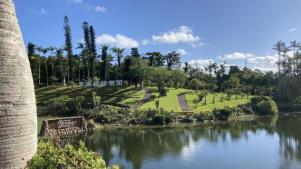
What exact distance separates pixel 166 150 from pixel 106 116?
2107 centimetres

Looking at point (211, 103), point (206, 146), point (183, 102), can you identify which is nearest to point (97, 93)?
point (183, 102)

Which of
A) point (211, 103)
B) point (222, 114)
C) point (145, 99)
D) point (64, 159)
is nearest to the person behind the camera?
point (64, 159)

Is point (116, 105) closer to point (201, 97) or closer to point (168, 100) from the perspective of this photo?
point (168, 100)

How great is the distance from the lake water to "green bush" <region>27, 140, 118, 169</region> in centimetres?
2052

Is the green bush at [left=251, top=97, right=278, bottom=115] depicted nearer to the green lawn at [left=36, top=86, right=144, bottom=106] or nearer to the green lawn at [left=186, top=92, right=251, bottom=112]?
the green lawn at [left=186, top=92, right=251, bottom=112]

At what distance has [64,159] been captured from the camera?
7648mm

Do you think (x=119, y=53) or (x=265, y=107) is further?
(x=119, y=53)

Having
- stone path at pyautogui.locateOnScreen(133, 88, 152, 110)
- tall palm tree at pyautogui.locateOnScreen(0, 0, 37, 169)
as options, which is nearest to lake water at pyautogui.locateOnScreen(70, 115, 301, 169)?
stone path at pyautogui.locateOnScreen(133, 88, 152, 110)

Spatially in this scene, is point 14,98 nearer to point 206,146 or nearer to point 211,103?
point 206,146

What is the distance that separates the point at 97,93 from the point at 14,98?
62.9 meters

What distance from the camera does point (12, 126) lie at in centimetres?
737

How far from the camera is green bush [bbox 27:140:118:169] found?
7574mm

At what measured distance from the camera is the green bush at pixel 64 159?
7.57m

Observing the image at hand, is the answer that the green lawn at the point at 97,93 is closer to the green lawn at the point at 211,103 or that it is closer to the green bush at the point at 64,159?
the green lawn at the point at 211,103
